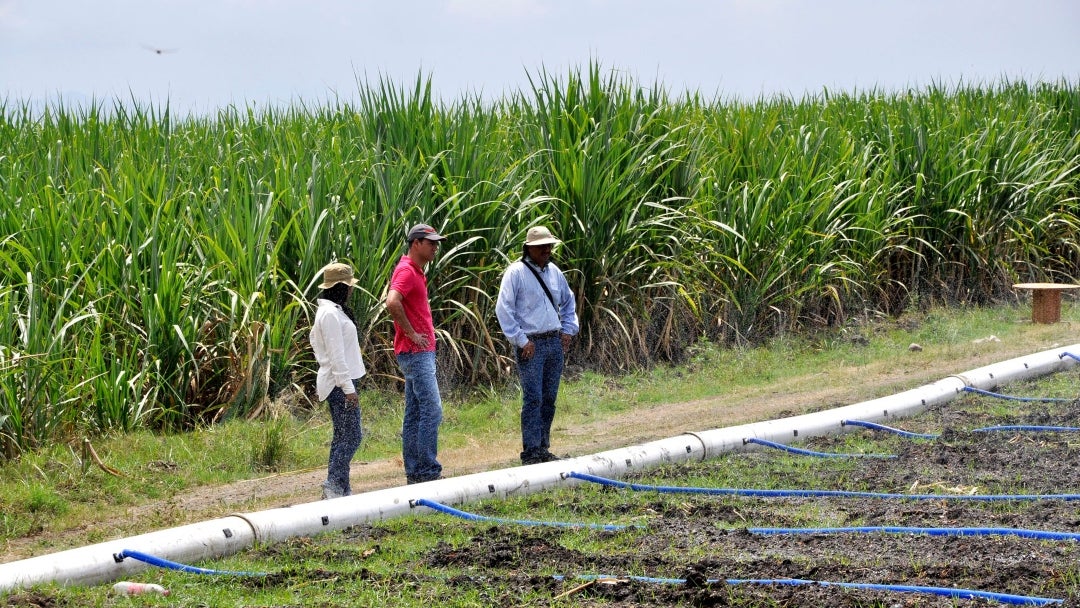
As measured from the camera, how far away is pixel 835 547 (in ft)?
18.5

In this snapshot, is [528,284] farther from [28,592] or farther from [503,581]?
[28,592]

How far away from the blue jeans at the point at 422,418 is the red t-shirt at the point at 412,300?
0.07 meters

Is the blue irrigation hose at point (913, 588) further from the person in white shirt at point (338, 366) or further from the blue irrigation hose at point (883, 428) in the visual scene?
the blue irrigation hose at point (883, 428)

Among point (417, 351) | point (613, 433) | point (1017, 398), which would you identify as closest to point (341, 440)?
point (417, 351)

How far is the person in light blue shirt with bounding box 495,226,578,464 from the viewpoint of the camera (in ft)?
25.7

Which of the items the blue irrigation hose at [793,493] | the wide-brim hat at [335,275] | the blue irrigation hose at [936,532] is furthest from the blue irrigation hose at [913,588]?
the wide-brim hat at [335,275]

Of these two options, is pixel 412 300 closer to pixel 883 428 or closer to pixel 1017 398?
pixel 883 428

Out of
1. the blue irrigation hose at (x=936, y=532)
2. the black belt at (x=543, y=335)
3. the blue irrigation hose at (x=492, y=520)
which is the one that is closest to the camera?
the blue irrigation hose at (x=936, y=532)

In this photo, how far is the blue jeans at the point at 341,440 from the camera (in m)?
6.96

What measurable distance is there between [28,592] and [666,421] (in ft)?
19.6

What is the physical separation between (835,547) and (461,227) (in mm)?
6075

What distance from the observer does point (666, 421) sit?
10.0 meters

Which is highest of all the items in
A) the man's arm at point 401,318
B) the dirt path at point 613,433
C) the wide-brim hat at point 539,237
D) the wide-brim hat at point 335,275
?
the wide-brim hat at point 539,237

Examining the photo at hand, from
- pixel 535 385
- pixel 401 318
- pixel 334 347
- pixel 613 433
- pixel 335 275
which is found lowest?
pixel 613 433
